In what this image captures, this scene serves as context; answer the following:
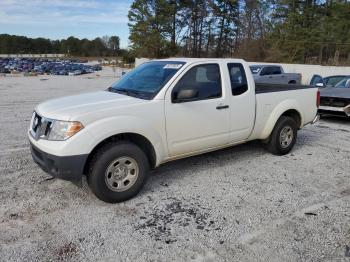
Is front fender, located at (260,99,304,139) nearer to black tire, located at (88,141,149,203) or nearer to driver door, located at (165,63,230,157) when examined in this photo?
driver door, located at (165,63,230,157)

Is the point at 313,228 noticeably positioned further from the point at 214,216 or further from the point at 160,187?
the point at 160,187

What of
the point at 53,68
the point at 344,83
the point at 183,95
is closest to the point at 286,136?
the point at 183,95

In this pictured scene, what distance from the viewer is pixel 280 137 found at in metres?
6.04

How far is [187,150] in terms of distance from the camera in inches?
186

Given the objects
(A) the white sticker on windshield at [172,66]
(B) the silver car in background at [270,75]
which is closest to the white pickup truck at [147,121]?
(A) the white sticker on windshield at [172,66]

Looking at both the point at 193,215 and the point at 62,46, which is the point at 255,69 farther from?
the point at 62,46

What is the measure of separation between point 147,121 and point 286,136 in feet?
10.3

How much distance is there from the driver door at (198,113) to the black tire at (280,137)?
1.18m

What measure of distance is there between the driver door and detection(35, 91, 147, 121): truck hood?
0.51 metres

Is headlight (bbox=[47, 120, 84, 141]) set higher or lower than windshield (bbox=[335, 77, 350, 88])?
lower

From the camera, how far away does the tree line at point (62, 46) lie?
5448 inches

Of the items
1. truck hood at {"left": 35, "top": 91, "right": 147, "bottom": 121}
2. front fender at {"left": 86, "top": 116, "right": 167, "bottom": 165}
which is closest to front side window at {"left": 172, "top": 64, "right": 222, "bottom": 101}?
front fender at {"left": 86, "top": 116, "right": 167, "bottom": 165}

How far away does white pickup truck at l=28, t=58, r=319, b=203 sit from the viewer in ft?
12.4

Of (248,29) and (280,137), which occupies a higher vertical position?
(248,29)
